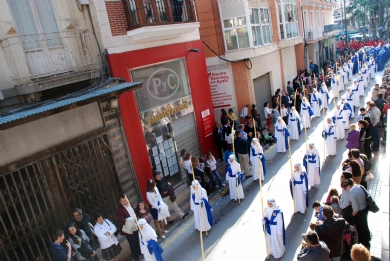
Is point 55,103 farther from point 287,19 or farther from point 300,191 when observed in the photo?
point 287,19

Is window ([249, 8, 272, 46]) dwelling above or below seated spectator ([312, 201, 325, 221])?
above

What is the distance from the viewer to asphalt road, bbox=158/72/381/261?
7.01 metres

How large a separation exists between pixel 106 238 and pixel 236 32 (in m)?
11.1

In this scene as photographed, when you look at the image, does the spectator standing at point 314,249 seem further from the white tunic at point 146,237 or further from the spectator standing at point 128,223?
the spectator standing at point 128,223

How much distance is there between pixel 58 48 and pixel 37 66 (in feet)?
2.41

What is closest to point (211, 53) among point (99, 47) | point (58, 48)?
point (99, 47)

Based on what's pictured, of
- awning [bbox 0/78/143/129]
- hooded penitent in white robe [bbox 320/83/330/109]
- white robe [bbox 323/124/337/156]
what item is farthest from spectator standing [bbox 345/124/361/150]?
hooded penitent in white robe [bbox 320/83/330/109]

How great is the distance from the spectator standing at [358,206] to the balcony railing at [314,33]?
71.3 ft

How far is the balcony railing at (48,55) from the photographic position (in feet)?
22.3

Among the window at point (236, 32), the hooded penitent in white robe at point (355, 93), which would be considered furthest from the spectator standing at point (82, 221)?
the hooded penitent in white robe at point (355, 93)

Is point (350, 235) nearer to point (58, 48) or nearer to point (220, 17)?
point (58, 48)

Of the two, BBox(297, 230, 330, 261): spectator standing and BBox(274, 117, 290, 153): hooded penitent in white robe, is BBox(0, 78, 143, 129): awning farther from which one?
BBox(274, 117, 290, 153): hooded penitent in white robe

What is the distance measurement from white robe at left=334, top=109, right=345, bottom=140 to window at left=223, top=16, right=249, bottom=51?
500 centimetres

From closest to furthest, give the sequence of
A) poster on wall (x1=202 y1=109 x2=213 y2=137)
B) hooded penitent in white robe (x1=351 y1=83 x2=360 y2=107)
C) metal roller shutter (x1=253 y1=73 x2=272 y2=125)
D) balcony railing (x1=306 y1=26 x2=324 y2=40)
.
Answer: poster on wall (x1=202 y1=109 x2=213 y2=137)
hooded penitent in white robe (x1=351 y1=83 x2=360 y2=107)
metal roller shutter (x1=253 y1=73 x2=272 y2=125)
balcony railing (x1=306 y1=26 x2=324 y2=40)
